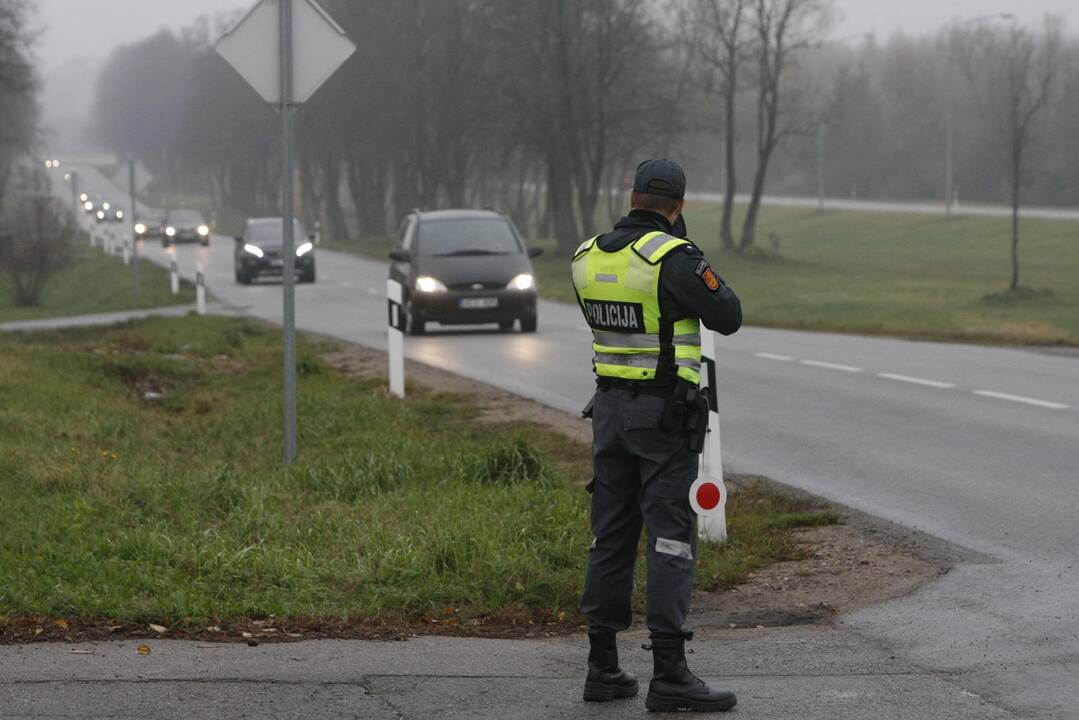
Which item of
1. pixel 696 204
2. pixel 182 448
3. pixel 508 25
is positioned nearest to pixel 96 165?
pixel 696 204

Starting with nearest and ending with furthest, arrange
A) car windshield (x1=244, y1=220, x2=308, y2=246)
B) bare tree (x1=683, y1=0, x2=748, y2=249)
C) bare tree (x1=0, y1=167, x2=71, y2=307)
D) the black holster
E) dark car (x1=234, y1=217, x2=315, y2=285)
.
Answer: the black holster < dark car (x1=234, y1=217, x2=315, y2=285) < car windshield (x1=244, y1=220, x2=308, y2=246) < bare tree (x1=0, y1=167, x2=71, y2=307) < bare tree (x1=683, y1=0, x2=748, y2=249)

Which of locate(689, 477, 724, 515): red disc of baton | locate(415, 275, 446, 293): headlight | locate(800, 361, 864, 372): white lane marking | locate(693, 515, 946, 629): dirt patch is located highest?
locate(689, 477, 724, 515): red disc of baton

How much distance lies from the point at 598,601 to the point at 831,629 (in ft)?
4.29

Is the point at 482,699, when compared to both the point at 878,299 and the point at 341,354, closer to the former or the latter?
the point at 341,354

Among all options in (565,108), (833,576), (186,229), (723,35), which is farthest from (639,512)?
(186,229)

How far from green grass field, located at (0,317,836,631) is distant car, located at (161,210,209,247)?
189 feet

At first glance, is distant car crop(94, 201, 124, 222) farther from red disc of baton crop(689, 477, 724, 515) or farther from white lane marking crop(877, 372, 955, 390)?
red disc of baton crop(689, 477, 724, 515)

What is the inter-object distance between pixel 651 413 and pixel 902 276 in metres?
46.7

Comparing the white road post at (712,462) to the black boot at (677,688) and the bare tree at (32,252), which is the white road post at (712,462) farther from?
the bare tree at (32,252)

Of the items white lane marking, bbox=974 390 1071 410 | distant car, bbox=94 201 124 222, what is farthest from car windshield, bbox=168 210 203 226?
white lane marking, bbox=974 390 1071 410

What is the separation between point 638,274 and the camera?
548cm

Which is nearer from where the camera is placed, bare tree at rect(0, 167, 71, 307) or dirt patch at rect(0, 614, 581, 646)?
dirt patch at rect(0, 614, 581, 646)

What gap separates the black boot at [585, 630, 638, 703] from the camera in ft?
17.9

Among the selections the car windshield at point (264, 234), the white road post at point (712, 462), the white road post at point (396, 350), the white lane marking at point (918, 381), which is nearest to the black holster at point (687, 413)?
the white road post at point (712, 462)
